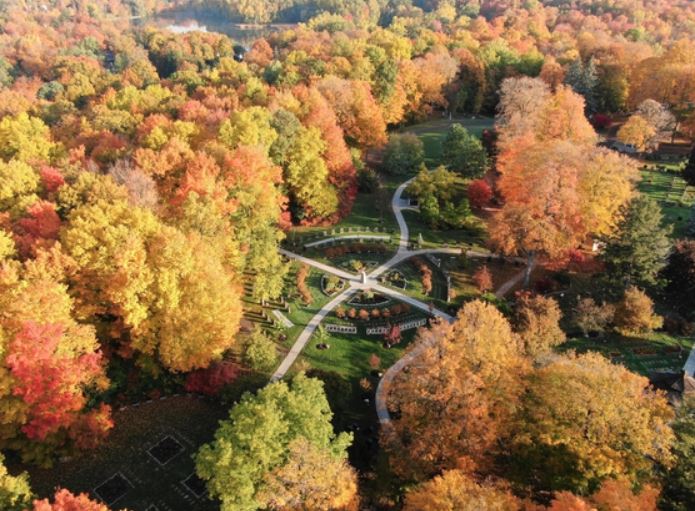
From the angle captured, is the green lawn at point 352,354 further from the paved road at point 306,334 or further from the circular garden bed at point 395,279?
the circular garden bed at point 395,279

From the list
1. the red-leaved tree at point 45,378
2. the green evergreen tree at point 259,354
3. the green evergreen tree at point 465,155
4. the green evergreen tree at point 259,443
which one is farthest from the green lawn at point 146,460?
the green evergreen tree at point 465,155

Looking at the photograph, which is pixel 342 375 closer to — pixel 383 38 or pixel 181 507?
pixel 181 507

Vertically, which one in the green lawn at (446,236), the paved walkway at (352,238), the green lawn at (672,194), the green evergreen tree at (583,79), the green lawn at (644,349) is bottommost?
the green lawn at (644,349)

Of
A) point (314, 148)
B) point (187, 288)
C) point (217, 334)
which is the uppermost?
point (314, 148)

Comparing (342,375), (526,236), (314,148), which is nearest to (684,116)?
(526,236)

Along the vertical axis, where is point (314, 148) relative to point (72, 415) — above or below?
above

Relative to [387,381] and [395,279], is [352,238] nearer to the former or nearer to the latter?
[395,279]
